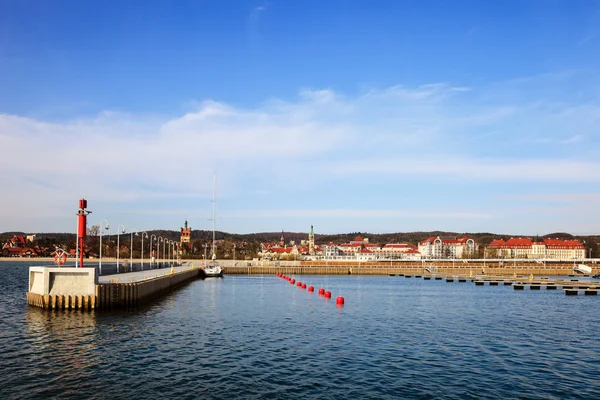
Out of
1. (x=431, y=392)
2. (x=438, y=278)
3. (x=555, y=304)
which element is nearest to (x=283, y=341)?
(x=431, y=392)

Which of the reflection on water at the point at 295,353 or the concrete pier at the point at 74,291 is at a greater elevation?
the concrete pier at the point at 74,291

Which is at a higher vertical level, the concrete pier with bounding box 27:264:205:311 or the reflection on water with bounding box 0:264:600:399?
the concrete pier with bounding box 27:264:205:311

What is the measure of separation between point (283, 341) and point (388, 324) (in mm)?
13842

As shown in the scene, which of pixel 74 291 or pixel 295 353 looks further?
pixel 74 291

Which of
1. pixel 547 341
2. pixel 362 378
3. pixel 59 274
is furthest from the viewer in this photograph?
pixel 59 274

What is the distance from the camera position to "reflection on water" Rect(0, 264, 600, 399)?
24734 millimetres

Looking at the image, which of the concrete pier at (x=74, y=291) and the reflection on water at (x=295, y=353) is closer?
the reflection on water at (x=295, y=353)

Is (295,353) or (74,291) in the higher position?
(74,291)

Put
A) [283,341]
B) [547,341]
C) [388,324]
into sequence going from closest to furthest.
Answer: [283,341] < [547,341] < [388,324]

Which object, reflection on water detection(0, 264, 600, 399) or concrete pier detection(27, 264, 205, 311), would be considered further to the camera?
concrete pier detection(27, 264, 205, 311)

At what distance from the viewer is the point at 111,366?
28375 mm

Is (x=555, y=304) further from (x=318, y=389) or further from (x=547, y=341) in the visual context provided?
(x=318, y=389)

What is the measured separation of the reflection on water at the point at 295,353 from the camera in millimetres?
24734

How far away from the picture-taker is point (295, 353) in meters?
32.9
